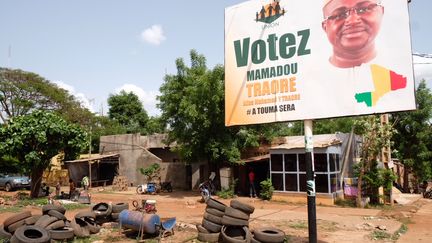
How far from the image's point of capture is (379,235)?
1141cm

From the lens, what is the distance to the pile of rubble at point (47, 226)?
382 inches

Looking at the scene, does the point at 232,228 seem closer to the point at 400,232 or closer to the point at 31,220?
the point at 31,220

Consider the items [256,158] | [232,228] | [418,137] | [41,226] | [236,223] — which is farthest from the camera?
[418,137]

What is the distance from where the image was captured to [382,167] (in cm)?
1997

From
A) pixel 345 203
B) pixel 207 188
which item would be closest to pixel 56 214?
pixel 207 188

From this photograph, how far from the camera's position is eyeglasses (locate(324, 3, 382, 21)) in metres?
7.47

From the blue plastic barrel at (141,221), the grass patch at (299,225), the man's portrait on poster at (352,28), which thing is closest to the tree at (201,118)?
the grass patch at (299,225)

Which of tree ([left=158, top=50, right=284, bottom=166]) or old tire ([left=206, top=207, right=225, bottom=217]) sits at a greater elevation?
tree ([left=158, top=50, right=284, bottom=166])

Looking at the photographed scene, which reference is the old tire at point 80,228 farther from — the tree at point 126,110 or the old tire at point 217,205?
the tree at point 126,110

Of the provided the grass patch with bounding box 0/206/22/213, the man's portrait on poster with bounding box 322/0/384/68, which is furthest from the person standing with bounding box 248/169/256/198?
the man's portrait on poster with bounding box 322/0/384/68

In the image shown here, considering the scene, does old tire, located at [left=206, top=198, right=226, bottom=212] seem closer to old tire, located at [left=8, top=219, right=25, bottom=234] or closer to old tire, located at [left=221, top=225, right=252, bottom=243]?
old tire, located at [left=221, top=225, right=252, bottom=243]

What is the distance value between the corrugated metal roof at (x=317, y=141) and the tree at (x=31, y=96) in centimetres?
2654

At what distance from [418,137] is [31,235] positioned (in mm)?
24366

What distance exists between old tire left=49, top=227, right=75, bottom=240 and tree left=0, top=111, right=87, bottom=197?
1102 cm
